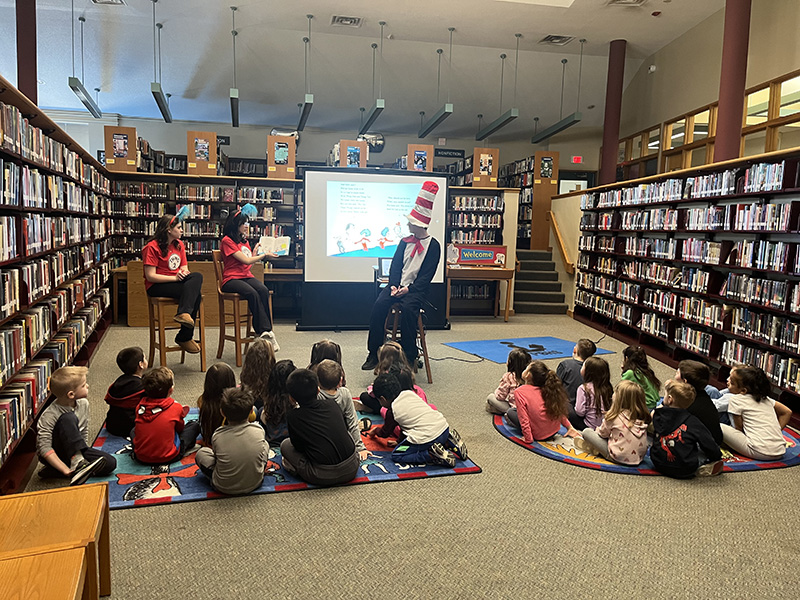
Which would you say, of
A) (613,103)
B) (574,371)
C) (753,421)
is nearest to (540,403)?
(574,371)

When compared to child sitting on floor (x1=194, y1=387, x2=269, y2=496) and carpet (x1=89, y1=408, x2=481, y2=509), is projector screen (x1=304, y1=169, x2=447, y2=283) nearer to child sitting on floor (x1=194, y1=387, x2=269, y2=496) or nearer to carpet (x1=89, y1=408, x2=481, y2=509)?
carpet (x1=89, y1=408, x2=481, y2=509)

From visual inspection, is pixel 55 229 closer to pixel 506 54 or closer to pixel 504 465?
pixel 504 465

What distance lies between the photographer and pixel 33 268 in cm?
334

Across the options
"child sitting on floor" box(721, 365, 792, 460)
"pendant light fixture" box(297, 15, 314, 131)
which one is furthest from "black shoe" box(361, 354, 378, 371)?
"pendant light fixture" box(297, 15, 314, 131)

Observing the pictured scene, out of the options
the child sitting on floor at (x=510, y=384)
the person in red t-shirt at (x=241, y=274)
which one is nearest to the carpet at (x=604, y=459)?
the child sitting on floor at (x=510, y=384)

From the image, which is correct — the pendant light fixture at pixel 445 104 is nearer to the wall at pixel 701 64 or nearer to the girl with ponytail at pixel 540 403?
the wall at pixel 701 64

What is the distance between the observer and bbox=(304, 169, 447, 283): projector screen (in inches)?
268

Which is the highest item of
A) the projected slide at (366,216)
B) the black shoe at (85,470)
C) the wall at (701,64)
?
the wall at (701,64)

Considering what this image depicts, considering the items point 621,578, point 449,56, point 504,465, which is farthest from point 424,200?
point 449,56

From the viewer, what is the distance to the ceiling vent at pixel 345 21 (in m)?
9.05

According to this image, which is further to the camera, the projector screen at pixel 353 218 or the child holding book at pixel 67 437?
the projector screen at pixel 353 218

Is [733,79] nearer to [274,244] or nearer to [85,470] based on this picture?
[274,244]

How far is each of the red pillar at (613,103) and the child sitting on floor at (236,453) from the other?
8.41 meters

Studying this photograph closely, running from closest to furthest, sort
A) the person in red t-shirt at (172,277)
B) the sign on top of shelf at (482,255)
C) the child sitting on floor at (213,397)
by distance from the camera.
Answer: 1. the child sitting on floor at (213,397)
2. the person in red t-shirt at (172,277)
3. the sign on top of shelf at (482,255)
